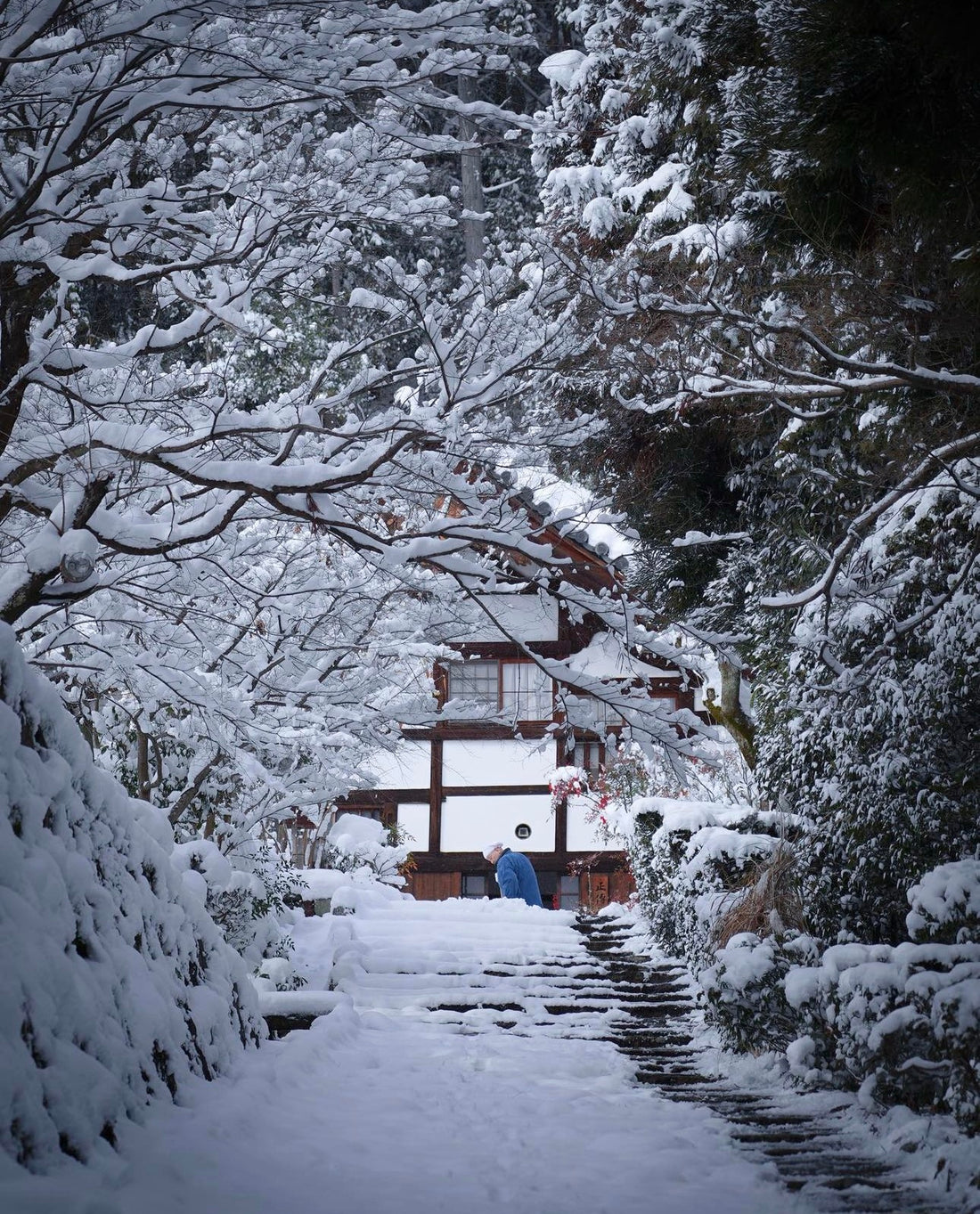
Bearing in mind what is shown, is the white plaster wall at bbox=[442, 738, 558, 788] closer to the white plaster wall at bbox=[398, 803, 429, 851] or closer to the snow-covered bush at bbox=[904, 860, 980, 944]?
the white plaster wall at bbox=[398, 803, 429, 851]

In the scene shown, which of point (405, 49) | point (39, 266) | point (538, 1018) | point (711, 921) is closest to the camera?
point (405, 49)

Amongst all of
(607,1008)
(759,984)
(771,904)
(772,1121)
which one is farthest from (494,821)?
(772,1121)

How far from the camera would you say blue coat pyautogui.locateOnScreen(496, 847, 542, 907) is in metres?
13.5

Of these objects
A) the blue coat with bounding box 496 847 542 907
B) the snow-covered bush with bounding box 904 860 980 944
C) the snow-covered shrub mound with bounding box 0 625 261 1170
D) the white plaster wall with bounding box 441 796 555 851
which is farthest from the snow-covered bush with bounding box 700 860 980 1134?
the white plaster wall with bounding box 441 796 555 851

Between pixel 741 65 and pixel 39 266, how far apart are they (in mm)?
4112

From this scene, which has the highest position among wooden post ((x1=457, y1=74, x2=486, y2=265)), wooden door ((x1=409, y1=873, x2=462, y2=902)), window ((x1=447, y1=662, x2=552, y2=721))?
wooden post ((x1=457, y1=74, x2=486, y2=265))

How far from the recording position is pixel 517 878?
13633mm

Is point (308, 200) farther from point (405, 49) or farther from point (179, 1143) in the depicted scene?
point (179, 1143)

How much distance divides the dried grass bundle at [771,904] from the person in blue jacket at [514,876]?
7.02 m

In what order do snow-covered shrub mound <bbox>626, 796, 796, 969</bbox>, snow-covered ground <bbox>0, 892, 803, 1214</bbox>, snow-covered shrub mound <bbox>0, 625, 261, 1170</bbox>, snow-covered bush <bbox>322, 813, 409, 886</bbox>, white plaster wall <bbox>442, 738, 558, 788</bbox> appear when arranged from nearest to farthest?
snow-covered shrub mound <bbox>0, 625, 261, 1170</bbox> → snow-covered ground <bbox>0, 892, 803, 1214</bbox> → snow-covered shrub mound <bbox>626, 796, 796, 969</bbox> → snow-covered bush <bbox>322, 813, 409, 886</bbox> → white plaster wall <bbox>442, 738, 558, 788</bbox>

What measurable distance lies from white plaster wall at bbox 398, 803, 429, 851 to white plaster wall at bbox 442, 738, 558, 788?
67 cm

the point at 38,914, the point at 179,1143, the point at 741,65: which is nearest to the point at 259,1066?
the point at 179,1143

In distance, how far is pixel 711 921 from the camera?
697 cm

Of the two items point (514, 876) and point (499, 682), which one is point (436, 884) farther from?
point (514, 876)
